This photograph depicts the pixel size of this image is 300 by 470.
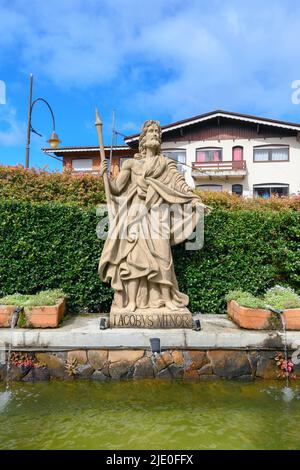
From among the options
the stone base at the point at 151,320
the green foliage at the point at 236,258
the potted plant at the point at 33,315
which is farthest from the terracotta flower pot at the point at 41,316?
the green foliage at the point at 236,258

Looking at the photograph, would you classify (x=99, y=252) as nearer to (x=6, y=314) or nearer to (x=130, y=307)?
(x=130, y=307)

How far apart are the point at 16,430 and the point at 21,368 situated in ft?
3.69

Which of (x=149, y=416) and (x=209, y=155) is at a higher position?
(x=209, y=155)

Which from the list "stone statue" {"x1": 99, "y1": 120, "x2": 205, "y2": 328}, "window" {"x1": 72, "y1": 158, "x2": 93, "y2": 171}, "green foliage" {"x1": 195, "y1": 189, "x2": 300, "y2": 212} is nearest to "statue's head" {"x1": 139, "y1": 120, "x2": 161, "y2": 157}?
"stone statue" {"x1": 99, "y1": 120, "x2": 205, "y2": 328}

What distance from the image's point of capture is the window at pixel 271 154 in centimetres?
2219

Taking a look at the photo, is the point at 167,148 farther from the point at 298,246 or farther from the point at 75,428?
the point at 75,428

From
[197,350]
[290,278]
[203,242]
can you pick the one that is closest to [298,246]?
[290,278]

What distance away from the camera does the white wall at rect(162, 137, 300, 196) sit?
72.3 ft

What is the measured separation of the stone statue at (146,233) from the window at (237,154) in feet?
62.7

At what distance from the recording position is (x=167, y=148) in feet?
74.9

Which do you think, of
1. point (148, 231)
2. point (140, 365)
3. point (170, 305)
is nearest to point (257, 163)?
point (148, 231)

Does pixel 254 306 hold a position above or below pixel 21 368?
above

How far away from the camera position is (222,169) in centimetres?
2227

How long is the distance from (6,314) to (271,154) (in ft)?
70.8
